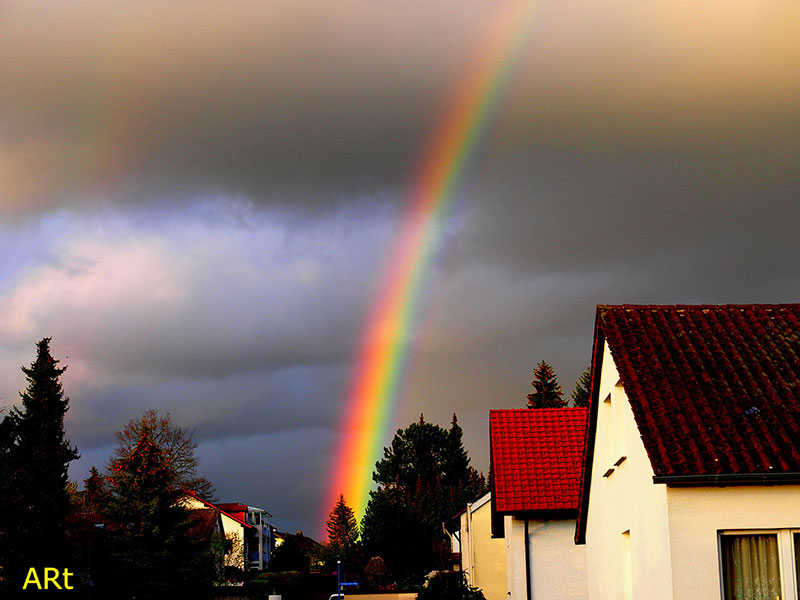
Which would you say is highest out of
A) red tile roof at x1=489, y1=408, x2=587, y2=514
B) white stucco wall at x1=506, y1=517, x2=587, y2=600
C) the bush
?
red tile roof at x1=489, y1=408, x2=587, y2=514

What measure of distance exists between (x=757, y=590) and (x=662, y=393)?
291 centimetres

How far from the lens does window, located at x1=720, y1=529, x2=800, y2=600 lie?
1148cm

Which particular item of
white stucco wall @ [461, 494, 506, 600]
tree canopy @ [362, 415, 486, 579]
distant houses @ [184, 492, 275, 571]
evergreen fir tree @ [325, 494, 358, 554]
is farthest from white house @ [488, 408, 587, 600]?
evergreen fir tree @ [325, 494, 358, 554]

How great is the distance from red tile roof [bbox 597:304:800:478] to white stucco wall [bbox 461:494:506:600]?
22.7 metres

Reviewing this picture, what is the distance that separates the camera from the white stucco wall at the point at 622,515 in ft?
40.5

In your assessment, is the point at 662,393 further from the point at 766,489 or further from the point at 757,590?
the point at 757,590

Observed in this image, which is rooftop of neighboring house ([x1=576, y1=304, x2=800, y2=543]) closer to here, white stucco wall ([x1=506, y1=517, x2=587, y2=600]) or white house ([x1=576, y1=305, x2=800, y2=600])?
white house ([x1=576, y1=305, x2=800, y2=600])

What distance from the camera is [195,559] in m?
40.5

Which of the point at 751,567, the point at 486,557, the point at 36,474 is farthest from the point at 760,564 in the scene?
the point at 36,474

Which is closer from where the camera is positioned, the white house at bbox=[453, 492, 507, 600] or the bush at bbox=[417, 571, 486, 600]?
the bush at bbox=[417, 571, 486, 600]

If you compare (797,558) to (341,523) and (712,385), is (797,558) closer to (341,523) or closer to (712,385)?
(712,385)

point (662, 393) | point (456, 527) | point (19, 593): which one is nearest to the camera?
point (662, 393)

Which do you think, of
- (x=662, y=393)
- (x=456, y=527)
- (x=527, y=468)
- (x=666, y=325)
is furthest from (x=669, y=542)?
(x=456, y=527)

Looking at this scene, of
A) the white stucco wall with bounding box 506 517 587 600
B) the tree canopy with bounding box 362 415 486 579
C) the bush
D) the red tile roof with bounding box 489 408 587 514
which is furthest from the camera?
the tree canopy with bounding box 362 415 486 579
